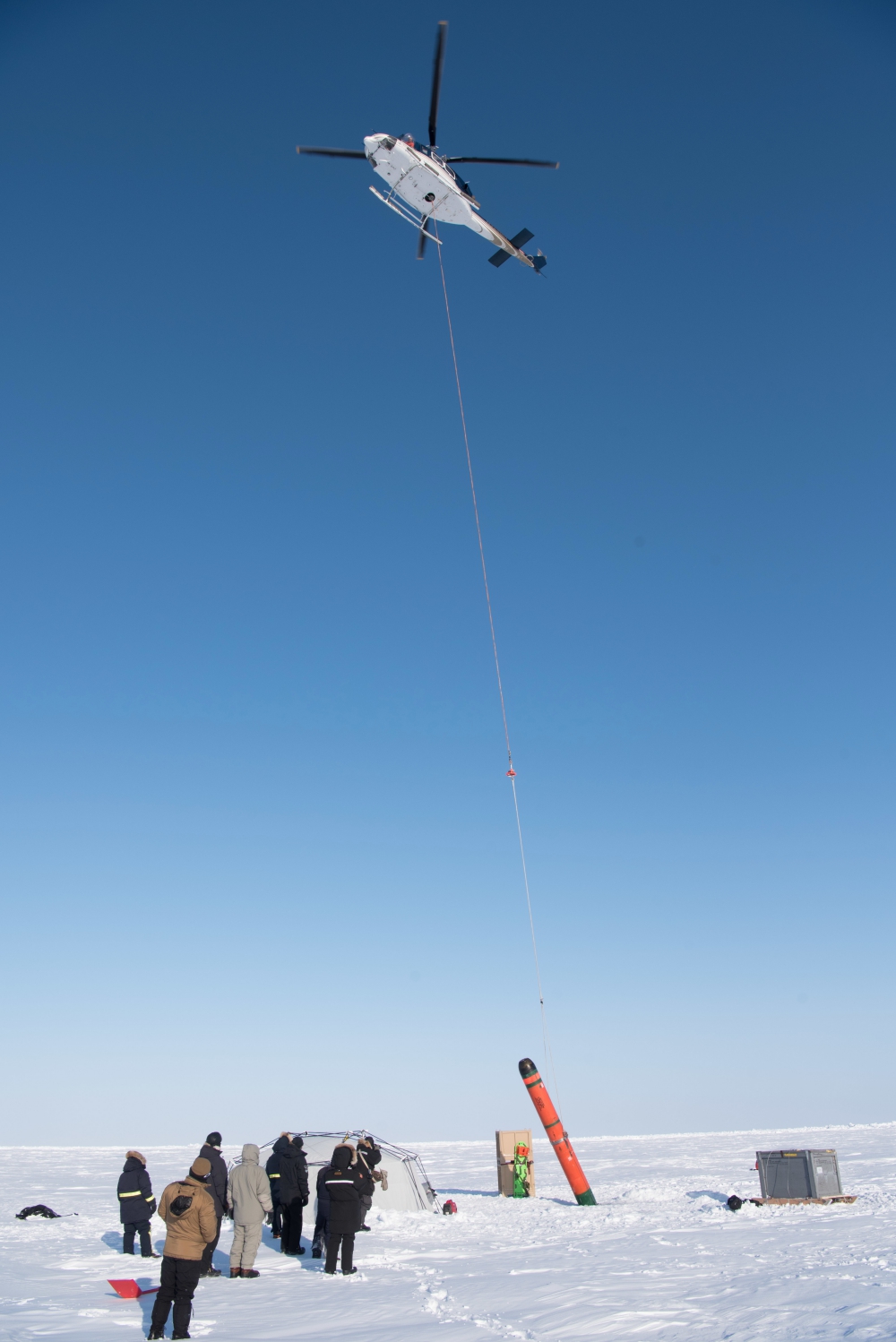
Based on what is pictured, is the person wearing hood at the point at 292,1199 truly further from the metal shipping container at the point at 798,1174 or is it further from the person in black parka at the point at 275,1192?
the metal shipping container at the point at 798,1174

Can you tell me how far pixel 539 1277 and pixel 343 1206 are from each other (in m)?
2.37

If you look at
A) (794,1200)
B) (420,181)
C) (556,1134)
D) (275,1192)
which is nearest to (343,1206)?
(275,1192)

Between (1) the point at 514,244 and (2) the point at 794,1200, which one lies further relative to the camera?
(1) the point at 514,244

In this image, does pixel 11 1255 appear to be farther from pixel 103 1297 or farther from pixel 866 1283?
pixel 866 1283

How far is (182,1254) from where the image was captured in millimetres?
7637

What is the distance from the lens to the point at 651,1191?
19.0 m

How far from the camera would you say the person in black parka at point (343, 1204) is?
34.0 ft

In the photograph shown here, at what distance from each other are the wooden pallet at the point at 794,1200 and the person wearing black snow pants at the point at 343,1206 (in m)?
8.64

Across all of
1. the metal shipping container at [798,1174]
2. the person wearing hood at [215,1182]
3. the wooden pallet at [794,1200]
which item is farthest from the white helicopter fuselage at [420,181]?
the wooden pallet at [794,1200]

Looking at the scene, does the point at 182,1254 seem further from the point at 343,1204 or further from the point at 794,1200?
the point at 794,1200

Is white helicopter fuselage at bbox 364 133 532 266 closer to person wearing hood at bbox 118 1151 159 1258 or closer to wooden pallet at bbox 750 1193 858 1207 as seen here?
person wearing hood at bbox 118 1151 159 1258

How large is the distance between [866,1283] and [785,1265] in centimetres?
151

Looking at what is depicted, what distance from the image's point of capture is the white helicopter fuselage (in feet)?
54.4

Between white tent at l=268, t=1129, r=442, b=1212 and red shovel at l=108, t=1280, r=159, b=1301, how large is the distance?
23.5 ft
